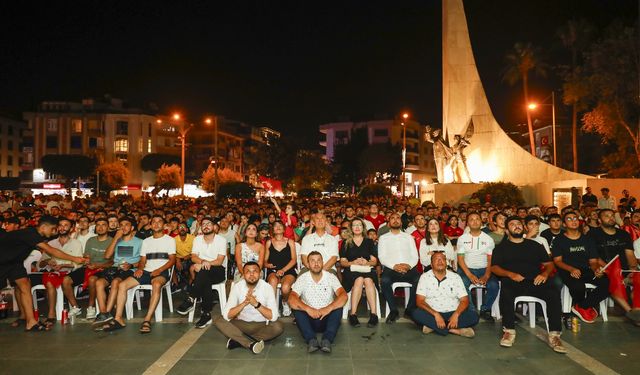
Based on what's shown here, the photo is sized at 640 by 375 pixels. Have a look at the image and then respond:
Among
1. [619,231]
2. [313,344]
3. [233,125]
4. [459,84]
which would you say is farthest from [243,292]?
[233,125]

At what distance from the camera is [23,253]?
6215mm

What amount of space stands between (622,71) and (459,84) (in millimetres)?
8019

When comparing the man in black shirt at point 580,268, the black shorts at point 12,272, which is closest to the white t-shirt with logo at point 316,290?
the man in black shirt at point 580,268

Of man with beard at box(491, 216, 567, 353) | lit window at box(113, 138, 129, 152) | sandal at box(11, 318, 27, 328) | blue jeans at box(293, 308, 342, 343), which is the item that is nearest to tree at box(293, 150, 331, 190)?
lit window at box(113, 138, 129, 152)

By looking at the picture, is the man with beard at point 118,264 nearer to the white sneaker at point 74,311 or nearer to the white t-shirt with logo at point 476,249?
the white sneaker at point 74,311

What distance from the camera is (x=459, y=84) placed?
26.2 m

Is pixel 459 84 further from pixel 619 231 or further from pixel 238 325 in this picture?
pixel 238 325

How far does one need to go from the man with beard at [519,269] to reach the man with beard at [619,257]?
1.12 m

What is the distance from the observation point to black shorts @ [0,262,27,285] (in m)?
6.12

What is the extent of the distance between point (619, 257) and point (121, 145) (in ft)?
200

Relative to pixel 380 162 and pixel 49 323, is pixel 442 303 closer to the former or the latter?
pixel 49 323

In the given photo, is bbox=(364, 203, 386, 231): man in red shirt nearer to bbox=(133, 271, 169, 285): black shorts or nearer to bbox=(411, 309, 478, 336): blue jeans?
bbox=(411, 309, 478, 336): blue jeans

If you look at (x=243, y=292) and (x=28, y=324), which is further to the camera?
(x=28, y=324)

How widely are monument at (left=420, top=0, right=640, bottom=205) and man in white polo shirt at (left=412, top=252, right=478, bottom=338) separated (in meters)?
18.1
